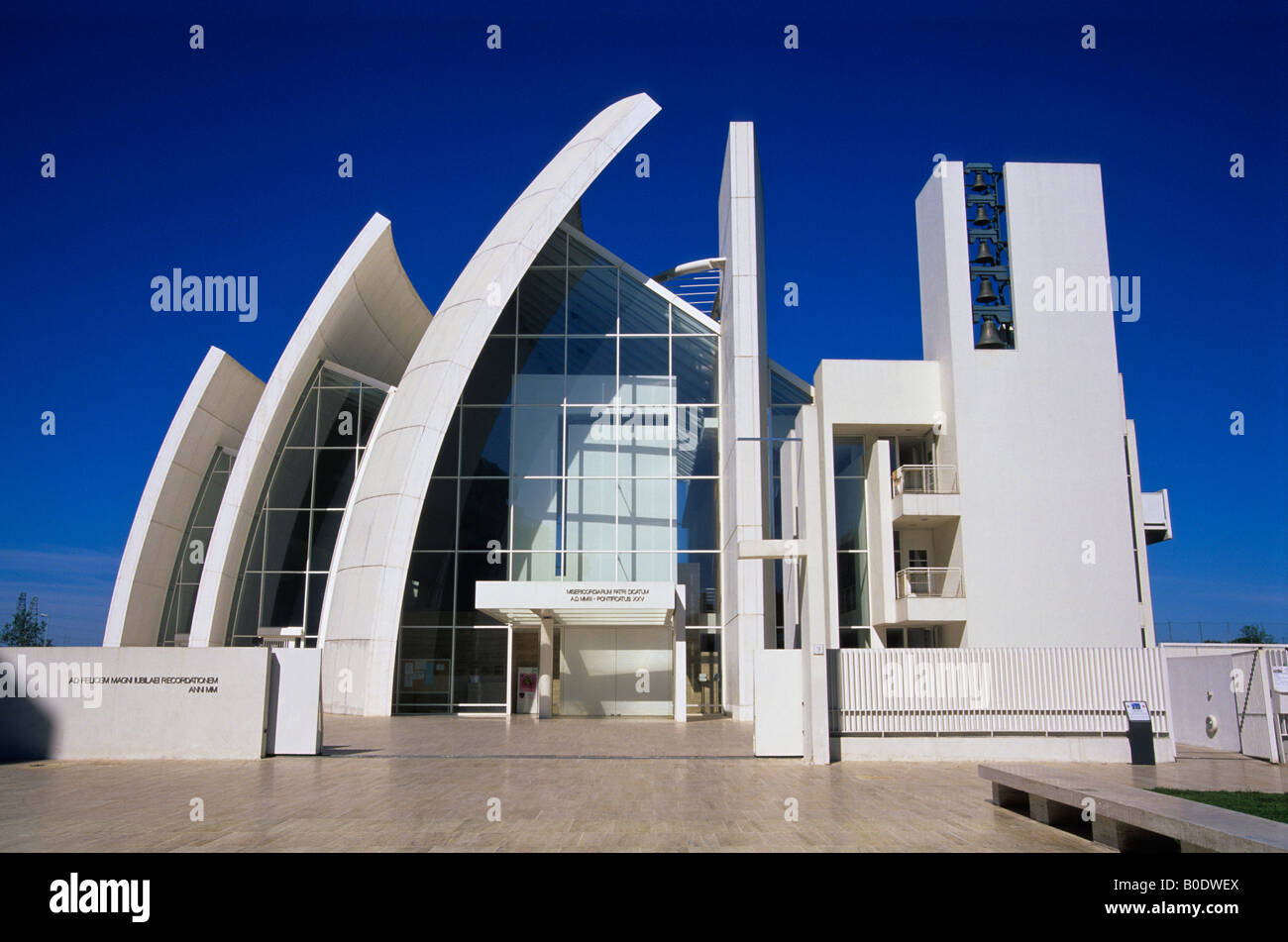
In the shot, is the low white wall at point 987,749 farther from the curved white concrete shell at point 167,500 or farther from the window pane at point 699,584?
the curved white concrete shell at point 167,500

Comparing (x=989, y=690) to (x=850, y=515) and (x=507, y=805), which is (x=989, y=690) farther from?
(x=850, y=515)

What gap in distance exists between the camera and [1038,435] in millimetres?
24578

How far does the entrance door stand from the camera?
27188 millimetres

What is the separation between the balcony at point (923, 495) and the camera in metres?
24.4

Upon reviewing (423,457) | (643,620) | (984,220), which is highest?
(984,220)

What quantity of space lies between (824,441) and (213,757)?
A: 16805mm

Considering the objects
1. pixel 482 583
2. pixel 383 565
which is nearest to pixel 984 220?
pixel 482 583

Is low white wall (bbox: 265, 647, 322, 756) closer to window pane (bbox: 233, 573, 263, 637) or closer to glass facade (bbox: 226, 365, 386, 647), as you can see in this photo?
glass facade (bbox: 226, 365, 386, 647)

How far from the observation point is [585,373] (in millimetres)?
30203

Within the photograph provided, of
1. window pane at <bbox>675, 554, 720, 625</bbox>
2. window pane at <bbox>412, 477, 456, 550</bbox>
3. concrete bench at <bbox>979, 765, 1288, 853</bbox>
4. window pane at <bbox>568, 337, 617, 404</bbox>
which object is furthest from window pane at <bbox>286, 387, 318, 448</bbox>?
concrete bench at <bbox>979, 765, 1288, 853</bbox>

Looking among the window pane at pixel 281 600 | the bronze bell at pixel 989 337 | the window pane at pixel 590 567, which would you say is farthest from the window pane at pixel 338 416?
the bronze bell at pixel 989 337
